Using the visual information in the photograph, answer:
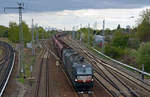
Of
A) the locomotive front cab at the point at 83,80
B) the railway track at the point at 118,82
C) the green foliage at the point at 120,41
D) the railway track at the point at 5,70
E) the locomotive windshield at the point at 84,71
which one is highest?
the green foliage at the point at 120,41

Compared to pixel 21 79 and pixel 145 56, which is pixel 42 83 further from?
pixel 145 56

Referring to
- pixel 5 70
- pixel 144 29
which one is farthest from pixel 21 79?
pixel 144 29

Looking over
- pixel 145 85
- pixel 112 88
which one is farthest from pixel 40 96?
pixel 145 85

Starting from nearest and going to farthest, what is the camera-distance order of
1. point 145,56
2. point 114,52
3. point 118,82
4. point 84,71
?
point 84,71
point 118,82
point 145,56
point 114,52

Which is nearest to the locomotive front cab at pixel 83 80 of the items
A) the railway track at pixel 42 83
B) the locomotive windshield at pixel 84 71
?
the locomotive windshield at pixel 84 71

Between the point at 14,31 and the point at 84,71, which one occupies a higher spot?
the point at 14,31

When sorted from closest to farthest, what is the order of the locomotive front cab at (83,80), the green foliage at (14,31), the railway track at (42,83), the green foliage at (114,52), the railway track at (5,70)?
the locomotive front cab at (83,80)
the railway track at (42,83)
the railway track at (5,70)
the green foliage at (114,52)
the green foliage at (14,31)

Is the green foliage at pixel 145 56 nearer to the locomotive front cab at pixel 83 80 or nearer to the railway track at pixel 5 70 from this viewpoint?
the locomotive front cab at pixel 83 80

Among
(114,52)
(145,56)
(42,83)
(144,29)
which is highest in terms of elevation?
(144,29)

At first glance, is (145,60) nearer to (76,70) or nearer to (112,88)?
(112,88)

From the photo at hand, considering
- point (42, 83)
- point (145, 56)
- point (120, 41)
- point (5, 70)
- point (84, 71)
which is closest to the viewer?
point (84, 71)

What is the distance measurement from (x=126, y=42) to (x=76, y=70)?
1899 inches

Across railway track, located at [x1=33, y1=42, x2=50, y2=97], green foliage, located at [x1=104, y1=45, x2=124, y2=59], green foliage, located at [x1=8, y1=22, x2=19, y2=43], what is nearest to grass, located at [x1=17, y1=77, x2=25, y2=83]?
railway track, located at [x1=33, y1=42, x2=50, y2=97]

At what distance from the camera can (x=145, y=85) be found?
2916cm
